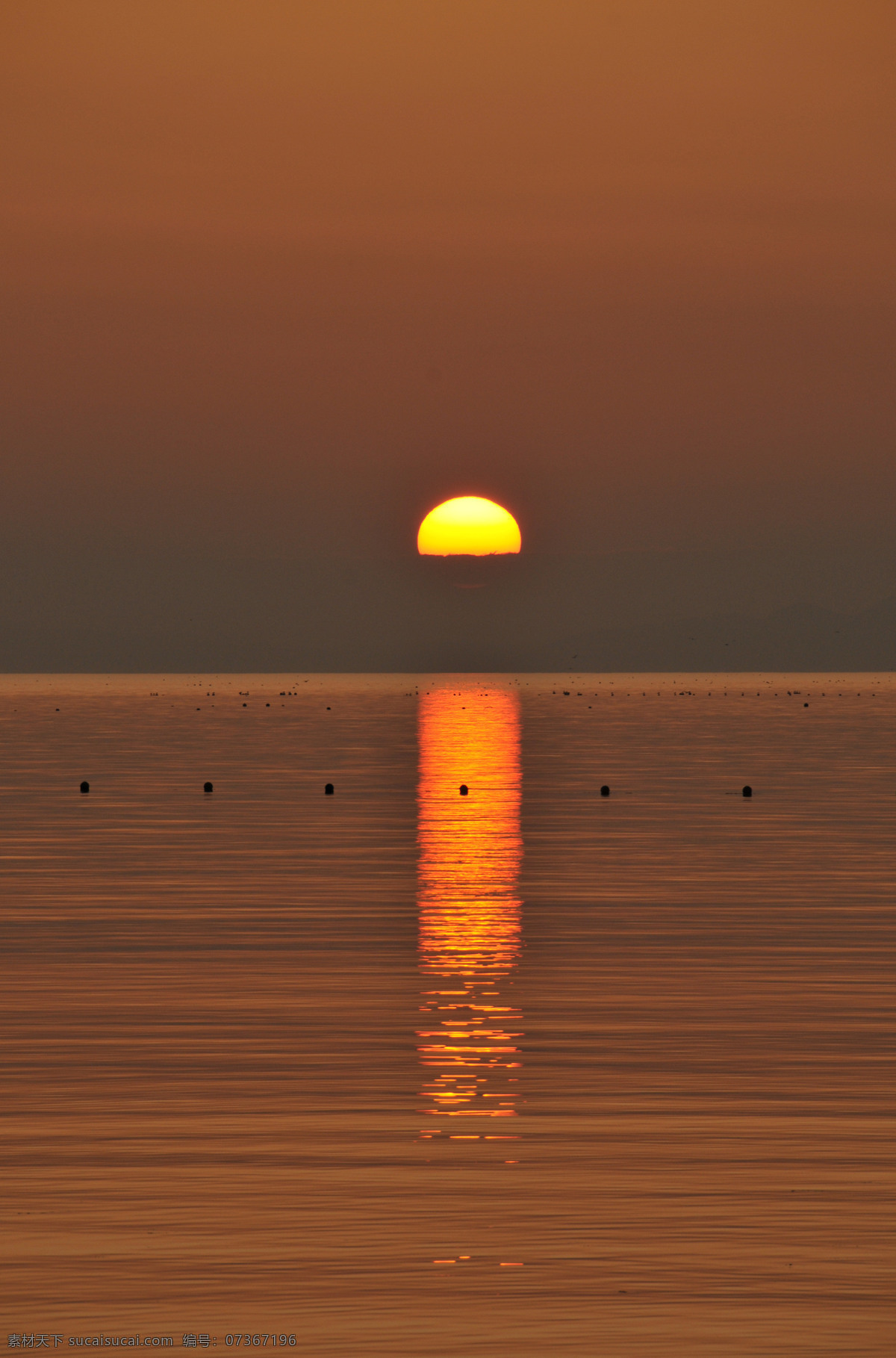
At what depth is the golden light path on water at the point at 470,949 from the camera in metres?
22.1

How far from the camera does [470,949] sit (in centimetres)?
3419

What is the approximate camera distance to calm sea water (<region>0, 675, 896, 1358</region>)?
47.4 feet

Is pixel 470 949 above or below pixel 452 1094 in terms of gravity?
above

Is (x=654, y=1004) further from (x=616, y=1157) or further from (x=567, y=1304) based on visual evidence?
(x=567, y=1304)

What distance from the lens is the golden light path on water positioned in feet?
72.4

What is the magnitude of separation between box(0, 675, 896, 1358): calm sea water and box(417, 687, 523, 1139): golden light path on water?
105 millimetres

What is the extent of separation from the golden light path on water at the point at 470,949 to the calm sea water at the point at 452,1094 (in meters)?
0.11

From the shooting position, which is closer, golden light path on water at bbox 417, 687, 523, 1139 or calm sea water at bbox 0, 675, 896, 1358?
calm sea water at bbox 0, 675, 896, 1358

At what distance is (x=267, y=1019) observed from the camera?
87.8 feet

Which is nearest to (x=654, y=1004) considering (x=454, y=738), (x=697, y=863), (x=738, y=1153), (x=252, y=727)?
(x=738, y=1153)

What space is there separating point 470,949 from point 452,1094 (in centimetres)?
1227

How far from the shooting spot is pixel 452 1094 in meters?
21.9

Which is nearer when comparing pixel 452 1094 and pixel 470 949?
pixel 452 1094

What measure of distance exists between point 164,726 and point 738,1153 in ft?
477
